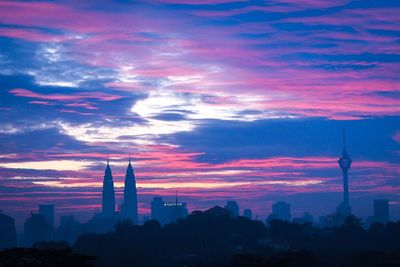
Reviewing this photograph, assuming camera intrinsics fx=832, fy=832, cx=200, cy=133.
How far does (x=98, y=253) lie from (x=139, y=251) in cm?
1035

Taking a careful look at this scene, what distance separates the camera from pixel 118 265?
6289 inches

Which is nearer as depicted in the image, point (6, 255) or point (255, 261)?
point (6, 255)

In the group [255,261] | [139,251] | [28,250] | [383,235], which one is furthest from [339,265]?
[28,250]

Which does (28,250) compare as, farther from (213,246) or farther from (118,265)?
(213,246)

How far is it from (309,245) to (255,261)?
3460 inches

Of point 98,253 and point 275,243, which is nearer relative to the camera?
point 98,253

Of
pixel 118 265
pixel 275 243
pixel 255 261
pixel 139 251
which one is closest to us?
pixel 255 261

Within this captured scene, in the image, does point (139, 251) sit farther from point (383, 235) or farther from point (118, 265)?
point (383, 235)

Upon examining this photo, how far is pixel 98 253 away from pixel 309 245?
A: 50716 millimetres

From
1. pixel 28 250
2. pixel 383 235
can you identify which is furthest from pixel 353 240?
pixel 28 250

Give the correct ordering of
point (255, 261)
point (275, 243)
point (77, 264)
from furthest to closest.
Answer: point (275, 243), point (255, 261), point (77, 264)

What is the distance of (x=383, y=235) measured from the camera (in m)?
198

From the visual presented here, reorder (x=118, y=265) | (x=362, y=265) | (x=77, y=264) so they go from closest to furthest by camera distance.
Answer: (x=77, y=264) < (x=362, y=265) < (x=118, y=265)

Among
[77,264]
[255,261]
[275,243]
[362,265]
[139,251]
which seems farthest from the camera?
[275,243]
